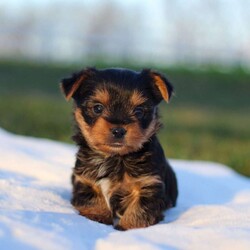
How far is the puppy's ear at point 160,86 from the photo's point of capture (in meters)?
4.04

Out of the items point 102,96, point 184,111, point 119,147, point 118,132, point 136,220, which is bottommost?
point 184,111

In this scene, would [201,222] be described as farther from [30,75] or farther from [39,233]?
[30,75]

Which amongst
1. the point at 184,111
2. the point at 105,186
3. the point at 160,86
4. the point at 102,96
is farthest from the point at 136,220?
the point at 184,111

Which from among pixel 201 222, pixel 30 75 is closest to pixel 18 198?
pixel 201 222

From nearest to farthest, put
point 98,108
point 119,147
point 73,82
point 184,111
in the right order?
1. point 119,147
2. point 98,108
3. point 73,82
4. point 184,111

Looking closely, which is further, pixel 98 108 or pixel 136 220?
pixel 98 108

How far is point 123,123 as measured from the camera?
12.0 feet

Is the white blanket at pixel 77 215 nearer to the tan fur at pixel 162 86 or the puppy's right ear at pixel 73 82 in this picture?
the puppy's right ear at pixel 73 82

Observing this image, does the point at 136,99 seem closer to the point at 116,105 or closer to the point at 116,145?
the point at 116,105

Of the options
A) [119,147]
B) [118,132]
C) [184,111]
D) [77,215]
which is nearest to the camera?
[77,215]

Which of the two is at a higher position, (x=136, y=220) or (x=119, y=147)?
(x=119, y=147)

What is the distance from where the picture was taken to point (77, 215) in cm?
352

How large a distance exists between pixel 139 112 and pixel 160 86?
309 mm

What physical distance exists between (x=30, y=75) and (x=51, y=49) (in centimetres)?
793
